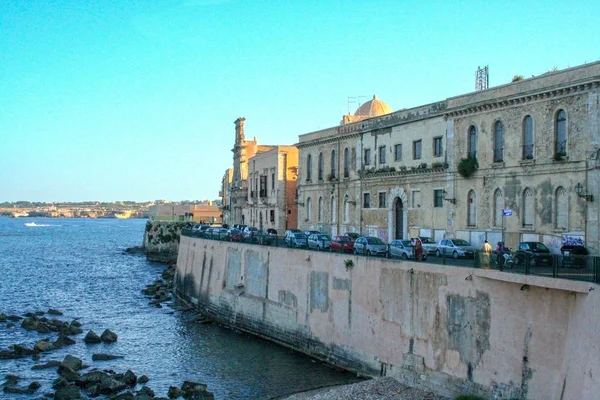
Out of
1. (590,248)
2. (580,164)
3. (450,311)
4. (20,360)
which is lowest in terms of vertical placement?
(20,360)

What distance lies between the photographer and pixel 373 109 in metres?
56.5

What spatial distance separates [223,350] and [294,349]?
3805mm

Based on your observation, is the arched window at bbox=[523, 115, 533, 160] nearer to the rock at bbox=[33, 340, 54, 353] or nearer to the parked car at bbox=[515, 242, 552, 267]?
the parked car at bbox=[515, 242, 552, 267]

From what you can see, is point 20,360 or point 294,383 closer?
point 294,383

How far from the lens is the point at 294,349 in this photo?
31562 millimetres

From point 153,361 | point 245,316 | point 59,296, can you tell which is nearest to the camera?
point 153,361

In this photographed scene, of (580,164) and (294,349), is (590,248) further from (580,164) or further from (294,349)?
(294,349)

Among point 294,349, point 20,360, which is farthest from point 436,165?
point 20,360

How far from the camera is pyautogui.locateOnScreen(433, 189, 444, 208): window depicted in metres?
37.5

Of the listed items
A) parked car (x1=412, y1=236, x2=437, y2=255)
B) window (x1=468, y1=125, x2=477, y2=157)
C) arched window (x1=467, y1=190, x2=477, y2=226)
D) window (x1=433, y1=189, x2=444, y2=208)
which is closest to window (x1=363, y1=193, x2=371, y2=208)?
window (x1=433, y1=189, x2=444, y2=208)

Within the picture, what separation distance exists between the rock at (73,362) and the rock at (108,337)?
16.5 ft

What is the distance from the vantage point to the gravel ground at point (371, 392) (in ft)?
73.7

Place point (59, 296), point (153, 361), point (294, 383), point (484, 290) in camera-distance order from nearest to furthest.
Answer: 1. point (484, 290)
2. point (294, 383)
3. point (153, 361)
4. point (59, 296)

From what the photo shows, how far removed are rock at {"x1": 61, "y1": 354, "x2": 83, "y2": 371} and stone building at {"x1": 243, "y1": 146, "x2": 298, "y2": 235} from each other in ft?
101
